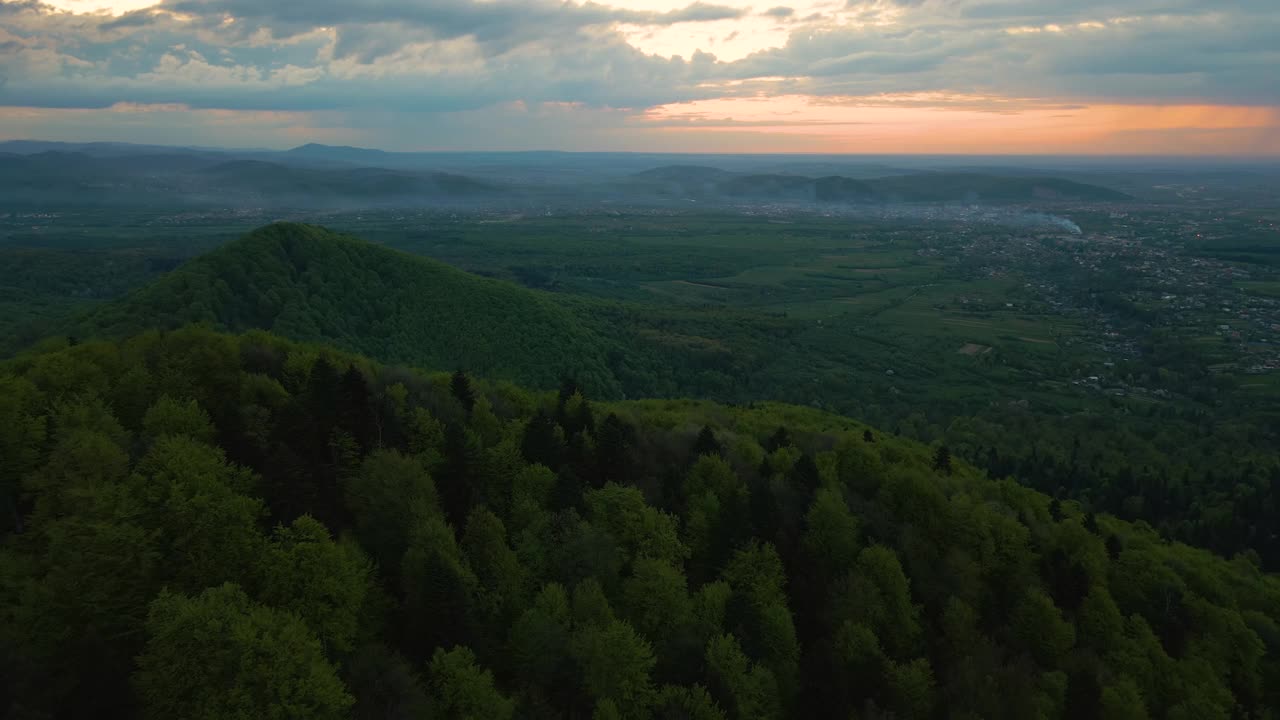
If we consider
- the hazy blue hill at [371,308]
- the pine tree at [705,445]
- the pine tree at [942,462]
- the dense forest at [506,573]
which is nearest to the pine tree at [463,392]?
the dense forest at [506,573]

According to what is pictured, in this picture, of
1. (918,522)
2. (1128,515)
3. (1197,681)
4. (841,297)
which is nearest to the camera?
(1197,681)

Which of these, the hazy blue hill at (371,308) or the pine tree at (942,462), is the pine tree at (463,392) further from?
the hazy blue hill at (371,308)

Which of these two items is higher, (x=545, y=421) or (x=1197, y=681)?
(x=545, y=421)

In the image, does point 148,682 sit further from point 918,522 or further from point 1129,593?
point 1129,593

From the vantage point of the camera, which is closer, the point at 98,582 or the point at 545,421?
the point at 98,582

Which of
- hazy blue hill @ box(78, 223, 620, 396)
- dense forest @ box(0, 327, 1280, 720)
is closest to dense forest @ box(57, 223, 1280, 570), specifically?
hazy blue hill @ box(78, 223, 620, 396)

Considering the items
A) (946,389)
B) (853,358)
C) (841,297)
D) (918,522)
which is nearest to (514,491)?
(918,522)
